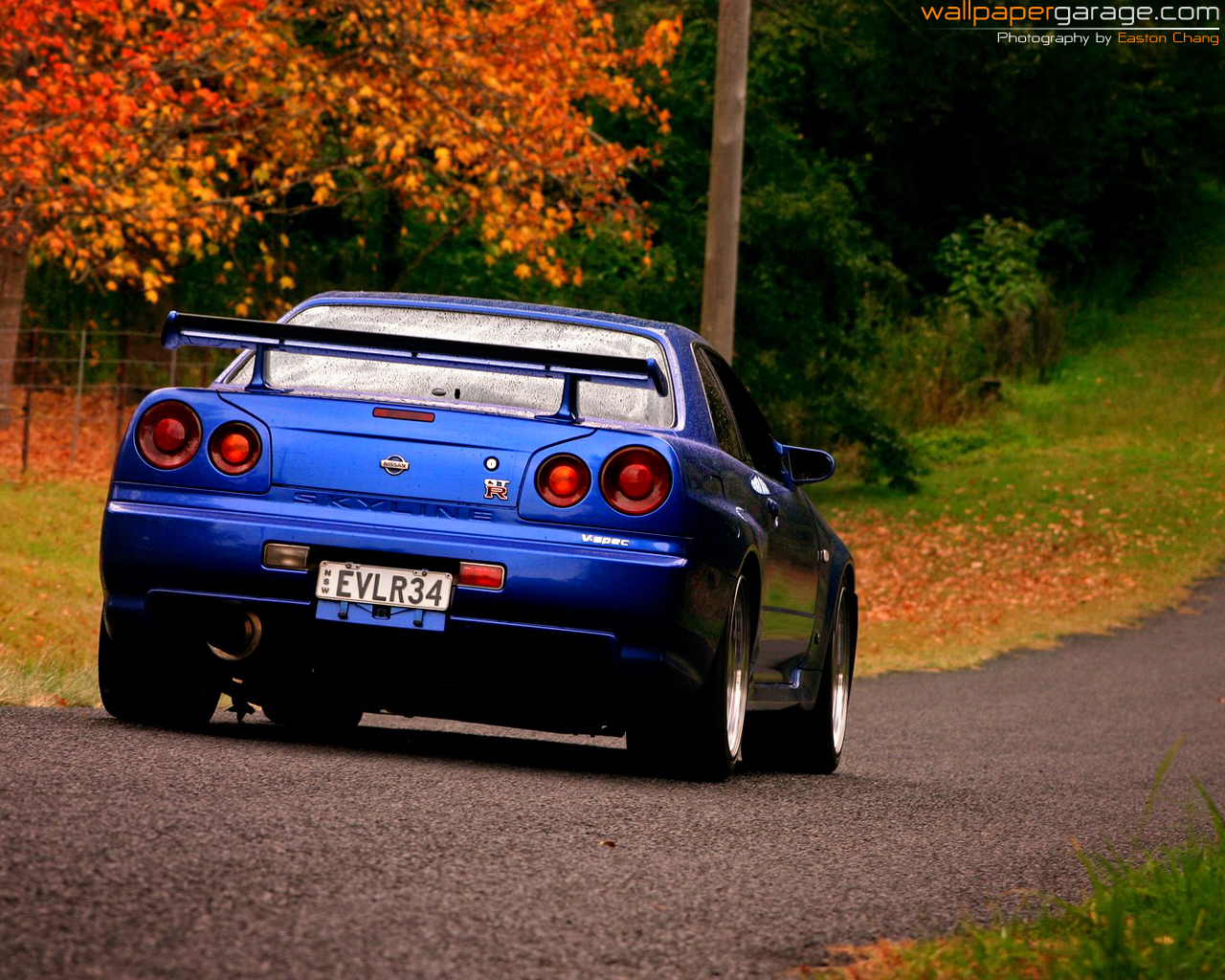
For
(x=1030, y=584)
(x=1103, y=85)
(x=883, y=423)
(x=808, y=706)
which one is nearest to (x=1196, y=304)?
(x=1103, y=85)

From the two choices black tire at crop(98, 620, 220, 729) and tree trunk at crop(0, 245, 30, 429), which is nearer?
black tire at crop(98, 620, 220, 729)

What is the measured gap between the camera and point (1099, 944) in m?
4.18

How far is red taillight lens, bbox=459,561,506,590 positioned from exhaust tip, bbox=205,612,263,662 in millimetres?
712

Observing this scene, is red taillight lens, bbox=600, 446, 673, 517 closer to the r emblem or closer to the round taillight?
the round taillight

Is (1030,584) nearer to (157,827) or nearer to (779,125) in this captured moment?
(779,125)

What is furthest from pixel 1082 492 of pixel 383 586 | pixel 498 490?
pixel 383 586

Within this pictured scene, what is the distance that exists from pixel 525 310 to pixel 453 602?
1.54 m

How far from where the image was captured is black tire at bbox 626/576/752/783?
22.6ft

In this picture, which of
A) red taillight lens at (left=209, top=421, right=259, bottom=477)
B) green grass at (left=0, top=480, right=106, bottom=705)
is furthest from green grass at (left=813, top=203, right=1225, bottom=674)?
red taillight lens at (left=209, top=421, right=259, bottom=477)

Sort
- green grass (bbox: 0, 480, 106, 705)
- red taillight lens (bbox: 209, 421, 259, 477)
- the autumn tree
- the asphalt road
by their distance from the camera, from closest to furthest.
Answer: the asphalt road → red taillight lens (bbox: 209, 421, 259, 477) → green grass (bbox: 0, 480, 106, 705) → the autumn tree

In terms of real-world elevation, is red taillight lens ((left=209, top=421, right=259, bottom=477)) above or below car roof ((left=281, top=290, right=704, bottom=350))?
below

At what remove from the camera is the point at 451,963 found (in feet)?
12.7

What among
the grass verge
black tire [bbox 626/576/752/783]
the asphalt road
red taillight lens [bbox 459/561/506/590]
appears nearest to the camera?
the asphalt road

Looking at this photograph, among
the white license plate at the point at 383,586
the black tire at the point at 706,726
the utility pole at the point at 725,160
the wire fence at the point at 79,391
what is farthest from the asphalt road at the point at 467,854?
the wire fence at the point at 79,391
